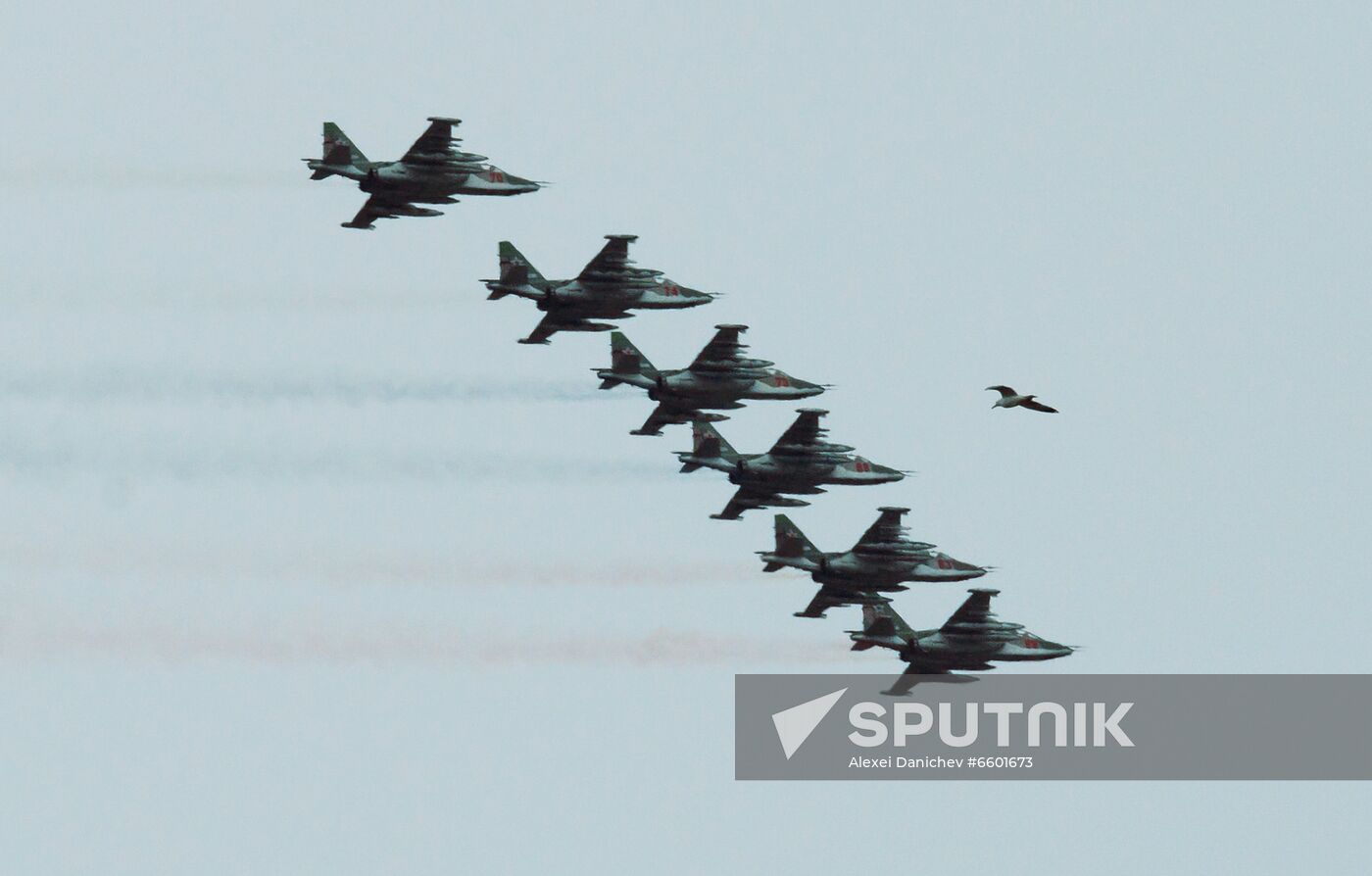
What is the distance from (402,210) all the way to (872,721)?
25.6 metres

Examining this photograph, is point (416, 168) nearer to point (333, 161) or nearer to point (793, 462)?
point (333, 161)

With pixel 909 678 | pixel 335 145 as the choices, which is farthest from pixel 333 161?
pixel 909 678

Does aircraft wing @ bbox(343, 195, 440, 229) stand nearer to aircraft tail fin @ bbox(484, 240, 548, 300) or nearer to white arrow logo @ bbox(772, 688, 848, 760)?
aircraft tail fin @ bbox(484, 240, 548, 300)

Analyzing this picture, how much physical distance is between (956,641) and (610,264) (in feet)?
64.0

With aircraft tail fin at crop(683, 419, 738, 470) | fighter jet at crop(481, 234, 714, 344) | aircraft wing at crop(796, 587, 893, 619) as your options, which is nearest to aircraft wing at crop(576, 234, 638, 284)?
fighter jet at crop(481, 234, 714, 344)

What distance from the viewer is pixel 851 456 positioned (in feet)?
432

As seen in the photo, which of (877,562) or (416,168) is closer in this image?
(416,168)

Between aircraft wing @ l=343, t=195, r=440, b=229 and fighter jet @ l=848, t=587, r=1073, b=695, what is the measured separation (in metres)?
23.2

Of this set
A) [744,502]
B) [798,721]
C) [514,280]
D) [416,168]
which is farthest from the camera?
[744,502]

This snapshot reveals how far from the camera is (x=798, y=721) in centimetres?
13238

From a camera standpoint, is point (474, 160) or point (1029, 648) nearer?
point (474, 160)

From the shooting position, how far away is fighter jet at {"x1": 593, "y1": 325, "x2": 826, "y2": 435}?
5128 inches

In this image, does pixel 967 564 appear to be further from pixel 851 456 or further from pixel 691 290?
pixel 691 290

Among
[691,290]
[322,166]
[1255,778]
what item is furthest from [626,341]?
[1255,778]
